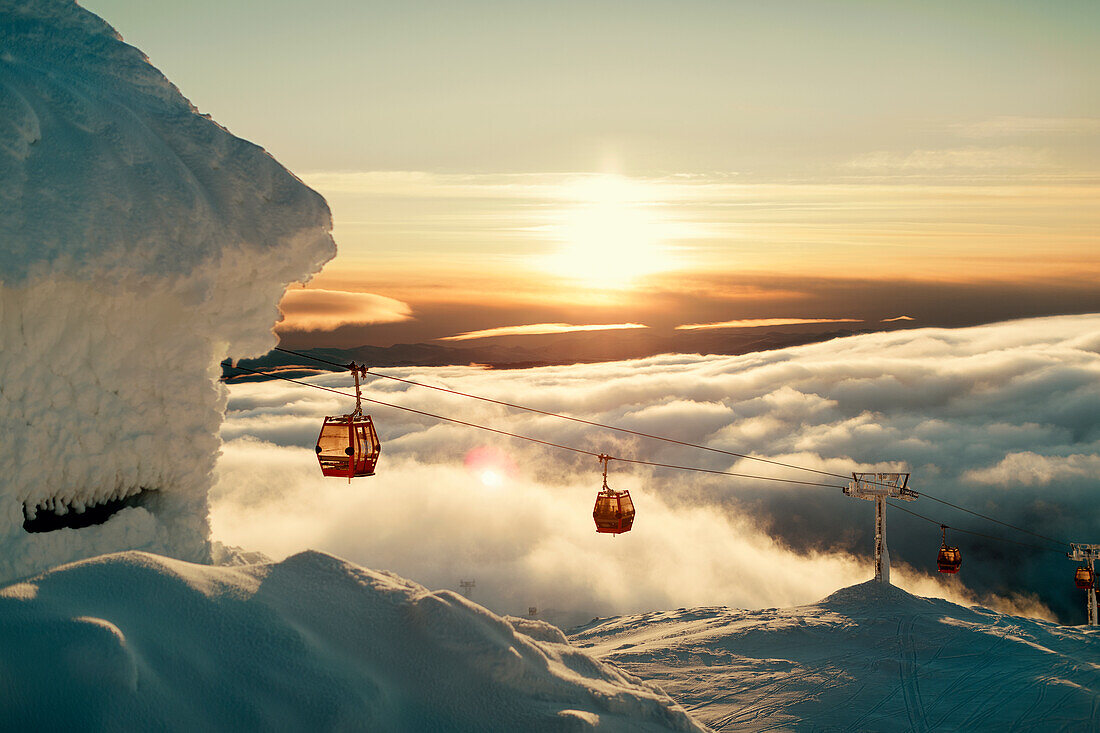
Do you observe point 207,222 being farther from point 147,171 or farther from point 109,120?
point 109,120

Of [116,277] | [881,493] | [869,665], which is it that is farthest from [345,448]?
[881,493]

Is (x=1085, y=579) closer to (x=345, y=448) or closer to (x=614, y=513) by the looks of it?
(x=614, y=513)

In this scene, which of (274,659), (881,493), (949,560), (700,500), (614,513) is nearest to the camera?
(274,659)

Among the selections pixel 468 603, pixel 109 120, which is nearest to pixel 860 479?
pixel 468 603

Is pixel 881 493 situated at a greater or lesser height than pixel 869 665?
greater

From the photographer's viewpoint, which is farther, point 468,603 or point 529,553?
point 529,553

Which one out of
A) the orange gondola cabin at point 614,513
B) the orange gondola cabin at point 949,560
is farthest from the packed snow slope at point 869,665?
the orange gondola cabin at point 614,513

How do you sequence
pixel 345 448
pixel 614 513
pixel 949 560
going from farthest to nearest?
pixel 949 560 < pixel 614 513 < pixel 345 448
